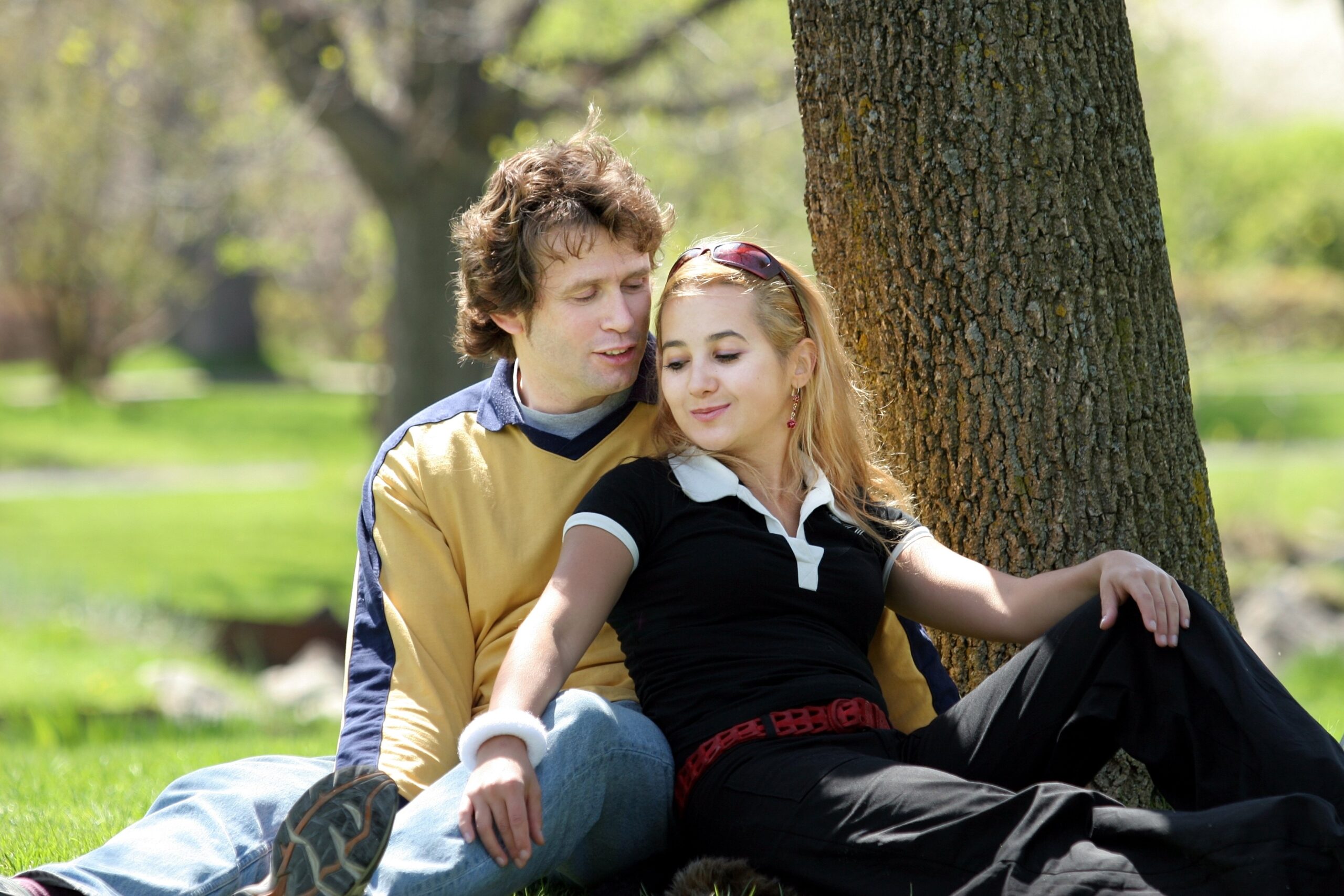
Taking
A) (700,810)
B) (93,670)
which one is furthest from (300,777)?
(93,670)

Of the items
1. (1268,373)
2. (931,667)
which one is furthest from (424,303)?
(1268,373)

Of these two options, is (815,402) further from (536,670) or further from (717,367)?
(536,670)

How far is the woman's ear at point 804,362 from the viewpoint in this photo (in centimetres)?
281

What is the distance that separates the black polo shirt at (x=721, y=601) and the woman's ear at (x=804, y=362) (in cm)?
26

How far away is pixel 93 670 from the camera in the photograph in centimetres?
794

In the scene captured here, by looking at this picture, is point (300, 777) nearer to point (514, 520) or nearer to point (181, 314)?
point (514, 520)

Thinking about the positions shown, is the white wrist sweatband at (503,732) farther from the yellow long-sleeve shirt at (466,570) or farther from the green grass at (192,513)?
the green grass at (192,513)

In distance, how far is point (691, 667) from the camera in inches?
102

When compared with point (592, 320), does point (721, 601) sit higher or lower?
lower

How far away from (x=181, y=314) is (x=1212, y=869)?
29.0 metres

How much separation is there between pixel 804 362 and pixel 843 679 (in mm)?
662

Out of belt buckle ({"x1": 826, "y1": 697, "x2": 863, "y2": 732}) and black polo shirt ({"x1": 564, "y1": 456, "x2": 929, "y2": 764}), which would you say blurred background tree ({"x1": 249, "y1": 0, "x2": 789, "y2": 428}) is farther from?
belt buckle ({"x1": 826, "y1": 697, "x2": 863, "y2": 732})

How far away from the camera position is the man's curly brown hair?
279 cm

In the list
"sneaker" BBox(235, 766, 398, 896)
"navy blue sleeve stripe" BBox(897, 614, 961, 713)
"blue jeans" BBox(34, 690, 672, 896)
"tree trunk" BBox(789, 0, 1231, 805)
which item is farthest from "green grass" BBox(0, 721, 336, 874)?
"tree trunk" BBox(789, 0, 1231, 805)
